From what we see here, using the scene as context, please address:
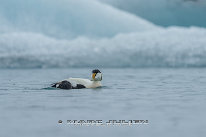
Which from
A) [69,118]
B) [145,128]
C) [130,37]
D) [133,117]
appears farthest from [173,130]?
[130,37]

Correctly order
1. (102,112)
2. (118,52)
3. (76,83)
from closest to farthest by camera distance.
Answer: (102,112)
(76,83)
(118,52)

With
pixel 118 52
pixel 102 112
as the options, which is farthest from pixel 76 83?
pixel 118 52

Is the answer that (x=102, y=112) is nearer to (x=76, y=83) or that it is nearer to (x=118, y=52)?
(x=76, y=83)

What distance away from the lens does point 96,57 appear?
6347 cm

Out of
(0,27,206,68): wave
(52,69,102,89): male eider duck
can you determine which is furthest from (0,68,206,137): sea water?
(0,27,206,68): wave

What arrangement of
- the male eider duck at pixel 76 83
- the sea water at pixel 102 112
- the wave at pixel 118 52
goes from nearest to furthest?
the sea water at pixel 102 112
the male eider duck at pixel 76 83
the wave at pixel 118 52

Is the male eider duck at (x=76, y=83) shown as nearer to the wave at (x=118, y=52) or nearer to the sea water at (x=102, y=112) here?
the sea water at (x=102, y=112)

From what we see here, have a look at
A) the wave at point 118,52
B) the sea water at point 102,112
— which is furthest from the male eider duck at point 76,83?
the wave at point 118,52

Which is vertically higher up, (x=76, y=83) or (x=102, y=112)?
(x=76, y=83)

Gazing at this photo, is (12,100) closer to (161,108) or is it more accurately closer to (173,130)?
(161,108)

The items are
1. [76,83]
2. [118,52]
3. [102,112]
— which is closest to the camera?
[102,112]

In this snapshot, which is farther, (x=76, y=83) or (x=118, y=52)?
(x=118, y=52)

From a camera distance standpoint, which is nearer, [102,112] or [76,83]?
[102,112]

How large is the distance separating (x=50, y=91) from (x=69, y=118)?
7.30 meters
